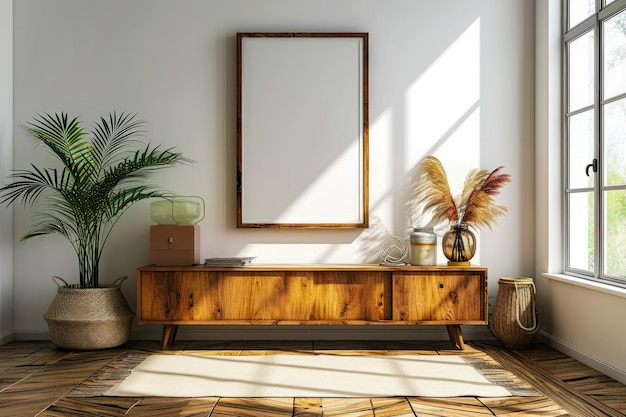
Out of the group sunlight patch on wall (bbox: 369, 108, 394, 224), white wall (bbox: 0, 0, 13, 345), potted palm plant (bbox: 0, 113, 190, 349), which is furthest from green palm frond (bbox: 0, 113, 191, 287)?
sunlight patch on wall (bbox: 369, 108, 394, 224)

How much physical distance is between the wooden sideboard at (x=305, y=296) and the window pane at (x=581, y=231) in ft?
2.08

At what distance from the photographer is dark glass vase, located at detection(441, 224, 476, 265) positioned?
12.9 ft

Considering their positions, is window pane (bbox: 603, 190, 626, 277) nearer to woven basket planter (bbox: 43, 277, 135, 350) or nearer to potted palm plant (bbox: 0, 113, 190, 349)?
potted palm plant (bbox: 0, 113, 190, 349)

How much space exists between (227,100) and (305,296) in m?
1.51

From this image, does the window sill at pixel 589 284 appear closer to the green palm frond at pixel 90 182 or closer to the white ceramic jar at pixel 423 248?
the white ceramic jar at pixel 423 248

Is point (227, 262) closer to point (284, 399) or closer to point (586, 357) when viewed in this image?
point (284, 399)

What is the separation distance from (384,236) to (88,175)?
205 cm

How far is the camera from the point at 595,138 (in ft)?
11.6

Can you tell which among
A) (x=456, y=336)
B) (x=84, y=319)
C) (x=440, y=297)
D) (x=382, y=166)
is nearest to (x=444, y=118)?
(x=382, y=166)

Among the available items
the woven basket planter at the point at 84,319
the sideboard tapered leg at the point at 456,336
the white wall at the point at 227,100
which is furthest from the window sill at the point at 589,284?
the woven basket planter at the point at 84,319

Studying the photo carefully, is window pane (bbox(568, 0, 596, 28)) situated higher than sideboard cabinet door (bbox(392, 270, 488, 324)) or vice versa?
window pane (bbox(568, 0, 596, 28))

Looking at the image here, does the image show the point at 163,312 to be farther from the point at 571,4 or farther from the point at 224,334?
the point at 571,4

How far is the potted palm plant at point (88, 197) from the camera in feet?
12.3

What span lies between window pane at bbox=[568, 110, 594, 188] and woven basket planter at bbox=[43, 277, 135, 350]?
3.11 m
